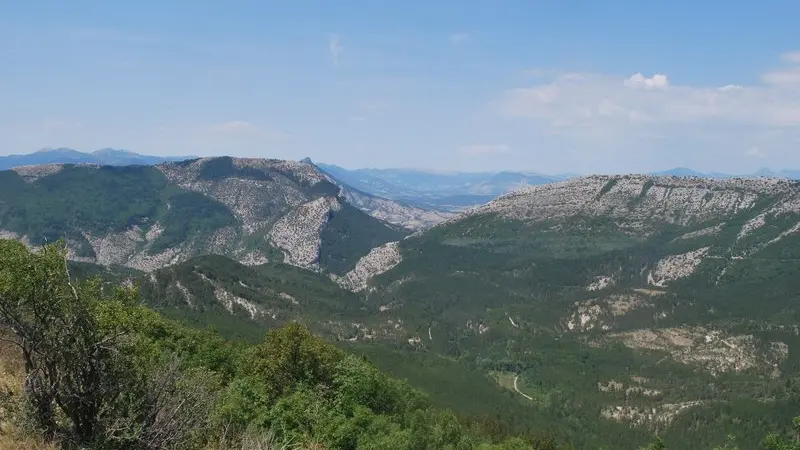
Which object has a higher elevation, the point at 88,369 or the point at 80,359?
the point at 80,359

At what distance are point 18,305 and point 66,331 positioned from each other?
192 centimetres

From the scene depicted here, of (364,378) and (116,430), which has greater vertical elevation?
(116,430)

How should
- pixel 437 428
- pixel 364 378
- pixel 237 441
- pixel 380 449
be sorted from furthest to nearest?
1. pixel 437 428
2. pixel 364 378
3. pixel 380 449
4. pixel 237 441

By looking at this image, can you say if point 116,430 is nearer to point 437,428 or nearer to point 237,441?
point 237,441

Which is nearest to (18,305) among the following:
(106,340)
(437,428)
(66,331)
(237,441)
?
(66,331)

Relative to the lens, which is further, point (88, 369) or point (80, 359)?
point (88, 369)

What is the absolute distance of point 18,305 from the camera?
21094mm

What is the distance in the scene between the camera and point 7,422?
22.7 m

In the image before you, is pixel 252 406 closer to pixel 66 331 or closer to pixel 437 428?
pixel 66 331

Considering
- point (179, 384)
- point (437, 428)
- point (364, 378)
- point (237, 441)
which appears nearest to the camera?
point (179, 384)

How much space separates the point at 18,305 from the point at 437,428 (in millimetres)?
59512

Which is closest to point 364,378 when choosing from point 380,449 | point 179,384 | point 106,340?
point 380,449

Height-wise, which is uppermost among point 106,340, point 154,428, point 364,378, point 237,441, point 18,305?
point 18,305

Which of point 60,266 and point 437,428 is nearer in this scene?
point 60,266
